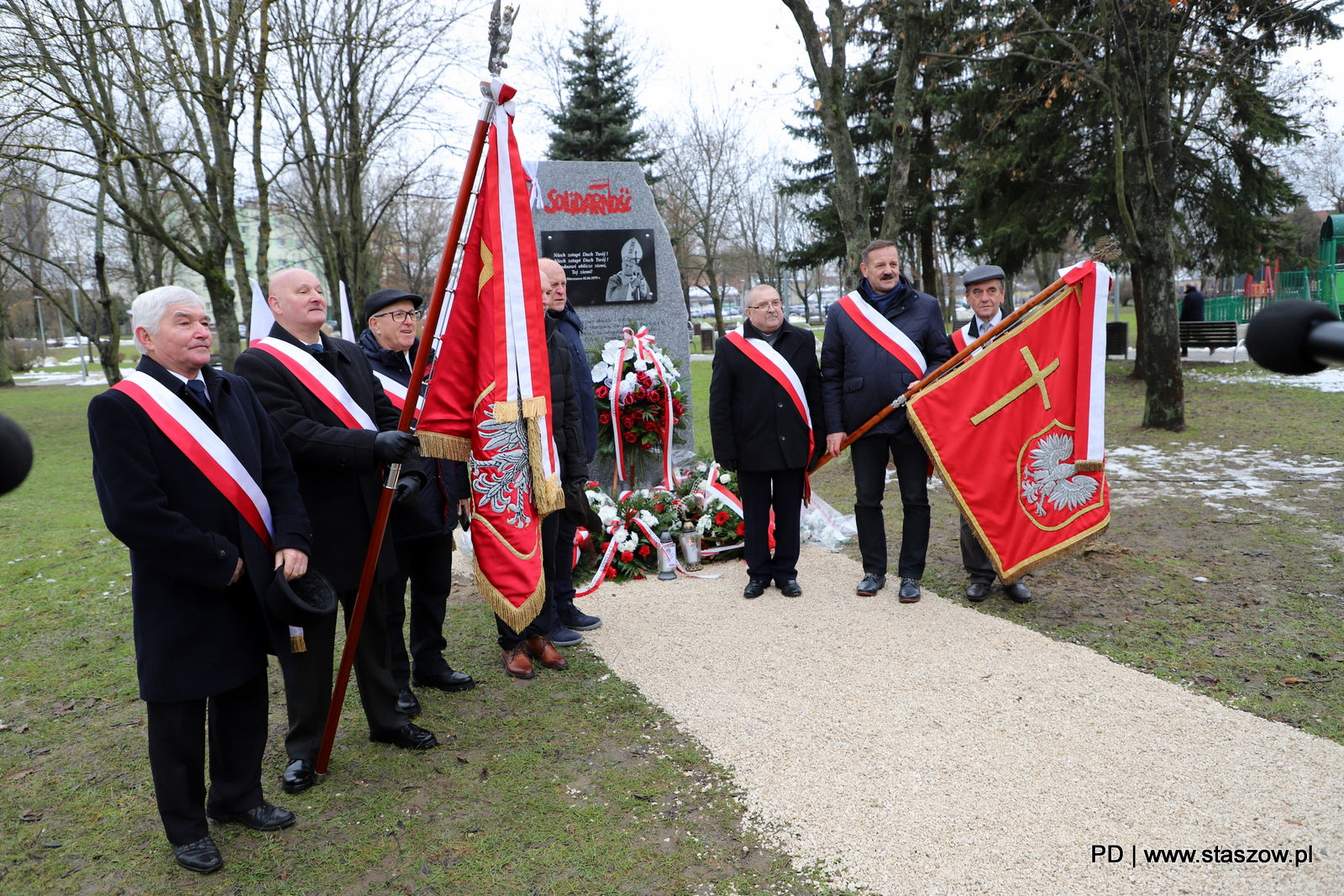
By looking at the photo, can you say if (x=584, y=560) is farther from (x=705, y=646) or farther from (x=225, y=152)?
(x=225, y=152)

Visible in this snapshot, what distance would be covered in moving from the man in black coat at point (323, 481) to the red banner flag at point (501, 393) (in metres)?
0.37

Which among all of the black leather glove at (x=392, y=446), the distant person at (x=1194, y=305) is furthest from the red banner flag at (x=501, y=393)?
the distant person at (x=1194, y=305)

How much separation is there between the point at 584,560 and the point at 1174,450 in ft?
23.8

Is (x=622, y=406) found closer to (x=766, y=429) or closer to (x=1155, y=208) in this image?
(x=766, y=429)

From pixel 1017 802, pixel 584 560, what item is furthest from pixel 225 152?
pixel 1017 802

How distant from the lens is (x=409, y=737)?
3809 mm

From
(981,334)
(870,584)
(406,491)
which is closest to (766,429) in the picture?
(870,584)

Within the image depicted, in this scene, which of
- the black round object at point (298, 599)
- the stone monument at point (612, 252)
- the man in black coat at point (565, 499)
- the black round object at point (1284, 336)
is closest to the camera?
the black round object at point (1284, 336)

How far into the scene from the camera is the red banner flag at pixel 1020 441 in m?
5.26

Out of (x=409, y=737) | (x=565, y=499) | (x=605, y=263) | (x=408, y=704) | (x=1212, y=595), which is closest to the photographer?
(x=409, y=737)

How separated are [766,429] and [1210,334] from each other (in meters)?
17.0

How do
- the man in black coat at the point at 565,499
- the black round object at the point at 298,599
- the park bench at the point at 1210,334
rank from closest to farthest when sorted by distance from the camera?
1. the black round object at the point at 298,599
2. the man in black coat at the point at 565,499
3. the park bench at the point at 1210,334

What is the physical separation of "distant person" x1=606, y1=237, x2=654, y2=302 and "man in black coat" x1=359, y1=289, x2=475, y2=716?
4177 mm

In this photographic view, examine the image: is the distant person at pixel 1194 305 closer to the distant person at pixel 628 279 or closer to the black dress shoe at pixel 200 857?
the distant person at pixel 628 279
